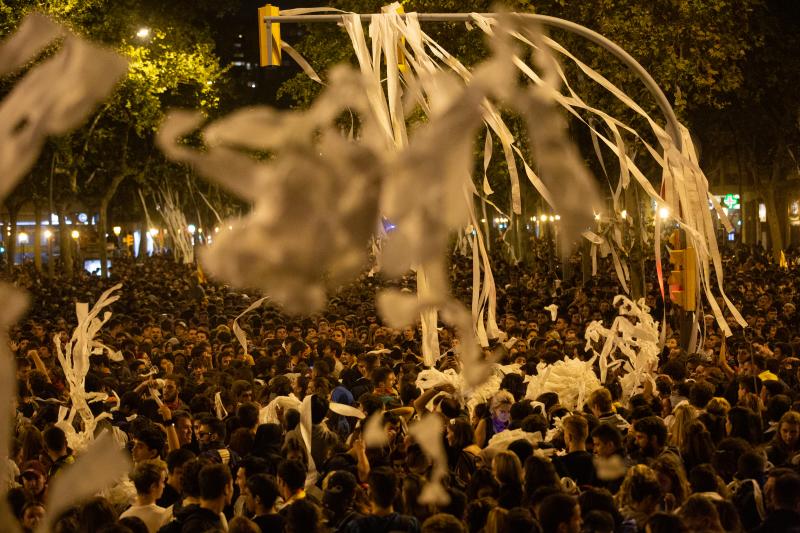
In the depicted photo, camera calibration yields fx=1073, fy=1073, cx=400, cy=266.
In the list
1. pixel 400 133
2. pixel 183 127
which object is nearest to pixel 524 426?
pixel 400 133

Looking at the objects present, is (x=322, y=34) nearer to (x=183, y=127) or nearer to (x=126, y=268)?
(x=126, y=268)

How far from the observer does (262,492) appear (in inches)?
221

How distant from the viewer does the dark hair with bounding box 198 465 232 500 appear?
543cm

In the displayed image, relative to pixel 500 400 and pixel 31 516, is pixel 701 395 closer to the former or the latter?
pixel 500 400

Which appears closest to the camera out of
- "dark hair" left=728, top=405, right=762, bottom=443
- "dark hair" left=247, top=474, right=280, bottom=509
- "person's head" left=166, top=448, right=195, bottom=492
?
"dark hair" left=247, top=474, right=280, bottom=509

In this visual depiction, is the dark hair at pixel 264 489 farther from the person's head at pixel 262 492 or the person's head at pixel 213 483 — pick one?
the person's head at pixel 213 483

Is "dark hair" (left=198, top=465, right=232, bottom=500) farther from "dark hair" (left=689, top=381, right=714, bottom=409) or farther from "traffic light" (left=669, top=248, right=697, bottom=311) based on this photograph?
"traffic light" (left=669, top=248, right=697, bottom=311)

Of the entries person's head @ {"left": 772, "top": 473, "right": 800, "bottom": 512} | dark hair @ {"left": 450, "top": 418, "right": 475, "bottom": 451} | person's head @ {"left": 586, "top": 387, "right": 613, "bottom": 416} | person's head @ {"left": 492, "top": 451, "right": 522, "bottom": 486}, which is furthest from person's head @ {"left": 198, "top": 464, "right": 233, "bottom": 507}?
person's head @ {"left": 586, "top": 387, "right": 613, "bottom": 416}

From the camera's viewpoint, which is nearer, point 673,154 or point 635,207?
point 673,154

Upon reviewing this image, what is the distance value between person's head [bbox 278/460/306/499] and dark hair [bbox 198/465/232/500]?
18.8 inches

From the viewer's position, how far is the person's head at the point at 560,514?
5066mm

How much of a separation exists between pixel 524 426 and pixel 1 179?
5750mm

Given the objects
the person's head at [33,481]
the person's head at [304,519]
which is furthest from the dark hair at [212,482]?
the person's head at [33,481]

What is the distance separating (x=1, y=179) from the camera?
6.87 ft
